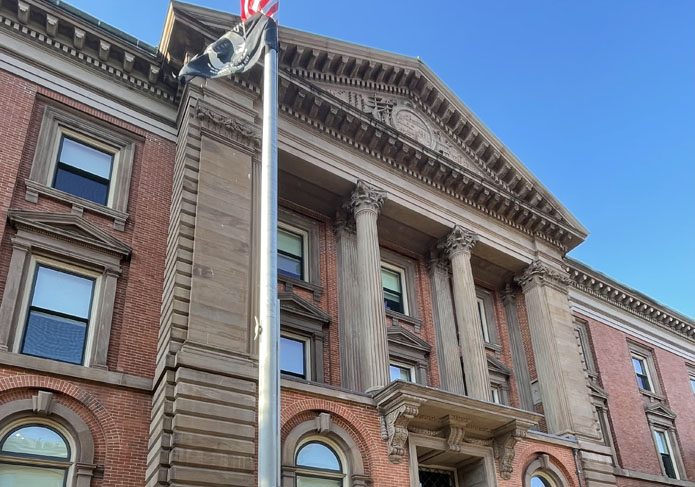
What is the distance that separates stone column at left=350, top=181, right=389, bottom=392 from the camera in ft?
57.8

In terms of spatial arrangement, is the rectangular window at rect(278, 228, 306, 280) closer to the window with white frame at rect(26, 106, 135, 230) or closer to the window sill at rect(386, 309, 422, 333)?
the window sill at rect(386, 309, 422, 333)

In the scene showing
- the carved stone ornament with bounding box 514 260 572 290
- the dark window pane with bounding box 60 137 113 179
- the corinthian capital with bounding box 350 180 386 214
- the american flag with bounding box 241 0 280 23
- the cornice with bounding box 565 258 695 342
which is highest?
the cornice with bounding box 565 258 695 342

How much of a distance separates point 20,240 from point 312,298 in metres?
8.39

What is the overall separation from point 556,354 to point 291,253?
994 centimetres

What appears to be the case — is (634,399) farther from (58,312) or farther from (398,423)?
(58,312)

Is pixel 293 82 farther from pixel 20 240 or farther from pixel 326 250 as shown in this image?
pixel 20 240

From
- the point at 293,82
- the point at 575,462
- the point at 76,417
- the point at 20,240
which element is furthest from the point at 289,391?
the point at 575,462

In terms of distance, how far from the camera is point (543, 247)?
25688 millimetres

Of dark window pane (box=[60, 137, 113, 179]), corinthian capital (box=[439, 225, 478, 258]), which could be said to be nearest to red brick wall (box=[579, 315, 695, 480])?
corinthian capital (box=[439, 225, 478, 258])

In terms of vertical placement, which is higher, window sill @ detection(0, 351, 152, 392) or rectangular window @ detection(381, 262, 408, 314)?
rectangular window @ detection(381, 262, 408, 314)

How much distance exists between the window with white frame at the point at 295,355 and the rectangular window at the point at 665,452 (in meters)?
18.3

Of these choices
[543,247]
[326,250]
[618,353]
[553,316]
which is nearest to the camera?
[326,250]

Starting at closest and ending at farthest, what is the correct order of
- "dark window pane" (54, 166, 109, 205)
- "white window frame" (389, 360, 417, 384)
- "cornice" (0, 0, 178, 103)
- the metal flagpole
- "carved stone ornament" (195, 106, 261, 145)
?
the metal flagpole, "dark window pane" (54, 166, 109, 205), "cornice" (0, 0, 178, 103), "carved stone ornament" (195, 106, 261, 145), "white window frame" (389, 360, 417, 384)

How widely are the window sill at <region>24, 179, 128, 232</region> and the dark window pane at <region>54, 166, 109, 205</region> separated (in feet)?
1.54
